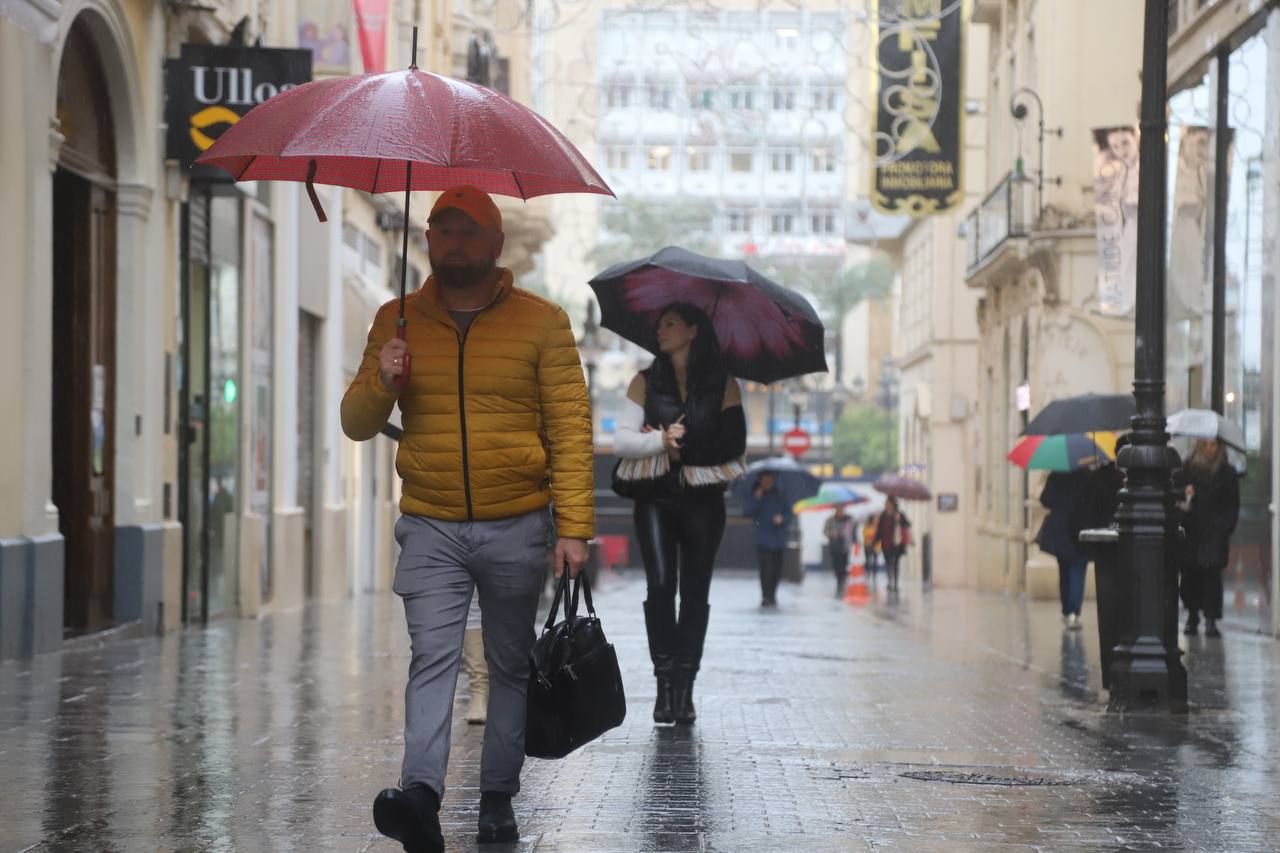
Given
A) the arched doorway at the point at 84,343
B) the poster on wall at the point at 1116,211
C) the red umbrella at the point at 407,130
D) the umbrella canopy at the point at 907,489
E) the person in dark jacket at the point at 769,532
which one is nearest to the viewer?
the red umbrella at the point at 407,130

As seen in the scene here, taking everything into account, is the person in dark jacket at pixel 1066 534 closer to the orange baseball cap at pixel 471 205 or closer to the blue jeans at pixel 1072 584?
the blue jeans at pixel 1072 584

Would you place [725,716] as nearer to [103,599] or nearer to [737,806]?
[737,806]

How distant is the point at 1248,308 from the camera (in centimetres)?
2111

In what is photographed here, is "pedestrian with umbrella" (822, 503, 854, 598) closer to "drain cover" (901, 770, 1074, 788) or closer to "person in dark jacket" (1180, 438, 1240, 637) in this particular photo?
"person in dark jacket" (1180, 438, 1240, 637)

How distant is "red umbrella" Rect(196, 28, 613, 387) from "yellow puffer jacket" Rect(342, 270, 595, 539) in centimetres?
17

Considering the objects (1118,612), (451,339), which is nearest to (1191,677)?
(1118,612)

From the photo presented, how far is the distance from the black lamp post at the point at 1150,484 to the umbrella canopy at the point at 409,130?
17.2 ft

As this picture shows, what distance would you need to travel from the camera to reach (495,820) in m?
6.54

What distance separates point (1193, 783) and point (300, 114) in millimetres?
4234

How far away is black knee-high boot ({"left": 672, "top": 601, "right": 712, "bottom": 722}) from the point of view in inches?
384

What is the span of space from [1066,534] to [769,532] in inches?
285

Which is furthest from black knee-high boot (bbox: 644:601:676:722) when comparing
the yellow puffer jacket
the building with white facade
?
the building with white facade

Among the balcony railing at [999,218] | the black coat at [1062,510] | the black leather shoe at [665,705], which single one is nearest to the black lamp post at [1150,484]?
the black leather shoe at [665,705]

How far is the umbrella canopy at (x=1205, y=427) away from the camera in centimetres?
1852
